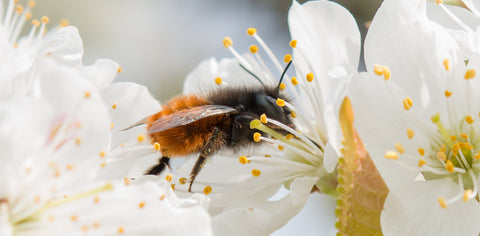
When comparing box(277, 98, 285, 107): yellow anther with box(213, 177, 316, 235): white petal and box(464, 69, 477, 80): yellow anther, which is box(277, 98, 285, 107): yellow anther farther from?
box(464, 69, 477, 80): yellow anther

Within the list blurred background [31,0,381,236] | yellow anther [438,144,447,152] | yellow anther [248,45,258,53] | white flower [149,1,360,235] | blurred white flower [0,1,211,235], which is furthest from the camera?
blurred background [31,0,381,236]

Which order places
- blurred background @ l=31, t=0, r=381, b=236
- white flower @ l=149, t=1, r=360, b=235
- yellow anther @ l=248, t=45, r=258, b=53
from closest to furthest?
1. white flower @ l=149, t=1, r=360, b=235
2. yellow anther @ l=248, t=45, r=258, b=53
3. blurred background @ l=31, t=0, r=381, b=236

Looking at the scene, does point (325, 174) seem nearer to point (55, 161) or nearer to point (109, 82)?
point (109, 82)

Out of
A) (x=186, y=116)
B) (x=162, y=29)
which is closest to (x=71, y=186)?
(x=186, y=116)

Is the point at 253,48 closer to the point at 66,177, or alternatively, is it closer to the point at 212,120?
the point at 212,120

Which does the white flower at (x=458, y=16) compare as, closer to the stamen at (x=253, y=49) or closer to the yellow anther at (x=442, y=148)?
the yellow anther at (x=442, y=148)

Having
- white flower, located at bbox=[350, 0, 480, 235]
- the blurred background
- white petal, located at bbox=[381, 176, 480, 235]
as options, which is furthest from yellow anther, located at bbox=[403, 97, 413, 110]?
the blurred background

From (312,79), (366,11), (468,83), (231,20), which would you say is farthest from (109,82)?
(231,20)

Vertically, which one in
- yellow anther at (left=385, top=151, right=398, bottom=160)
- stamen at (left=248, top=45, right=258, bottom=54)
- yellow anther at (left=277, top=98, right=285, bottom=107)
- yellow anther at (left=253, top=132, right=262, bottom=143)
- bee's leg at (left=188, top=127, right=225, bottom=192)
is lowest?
bee's leg at (left=188, top=127, right=225, bottom=192)
